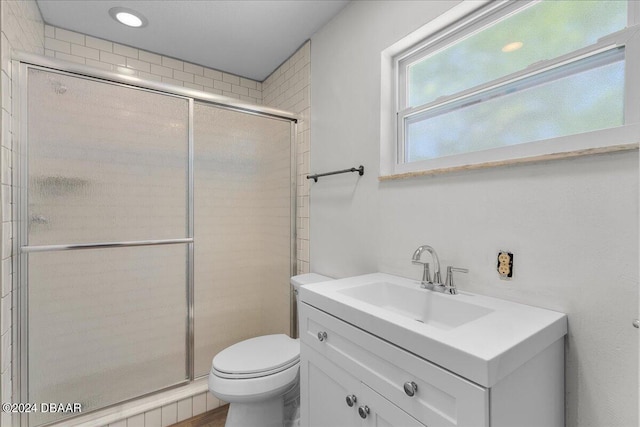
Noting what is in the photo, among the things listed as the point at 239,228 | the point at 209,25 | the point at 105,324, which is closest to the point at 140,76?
the point at 209,25

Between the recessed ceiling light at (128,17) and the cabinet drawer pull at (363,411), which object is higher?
the recessed ceiling light at (128,17)

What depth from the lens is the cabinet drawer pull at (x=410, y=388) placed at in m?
0.78

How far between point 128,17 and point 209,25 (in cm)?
49

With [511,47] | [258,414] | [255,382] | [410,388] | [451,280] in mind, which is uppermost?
[511,47]

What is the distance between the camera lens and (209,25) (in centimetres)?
196

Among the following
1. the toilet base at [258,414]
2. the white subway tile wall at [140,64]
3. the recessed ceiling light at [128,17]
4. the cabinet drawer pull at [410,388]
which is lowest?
the toilet base at [258,414]

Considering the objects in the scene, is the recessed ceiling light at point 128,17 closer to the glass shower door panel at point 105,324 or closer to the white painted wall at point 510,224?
the white painted wall at point 510,224

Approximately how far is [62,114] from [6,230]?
2.02ft

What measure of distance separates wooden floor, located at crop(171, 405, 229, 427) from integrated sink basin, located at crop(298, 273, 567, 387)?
3.47 feet

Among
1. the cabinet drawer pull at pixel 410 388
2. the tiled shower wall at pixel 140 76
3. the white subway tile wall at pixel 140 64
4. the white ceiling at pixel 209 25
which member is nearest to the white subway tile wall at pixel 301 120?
the tiled shower wall at pixel 140 76

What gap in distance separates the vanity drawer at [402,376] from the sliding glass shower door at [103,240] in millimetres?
1166

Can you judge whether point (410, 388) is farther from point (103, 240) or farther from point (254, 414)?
point (103, 240)

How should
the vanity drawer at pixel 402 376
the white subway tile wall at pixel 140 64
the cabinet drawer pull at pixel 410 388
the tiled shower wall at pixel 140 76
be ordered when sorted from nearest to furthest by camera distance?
the vanity drawer at pixel 402 376 → the cabinet drawer pull at pixel 410 388 → the tiled shower wall at pixel 140 76 → the white subway tile wall at pixel 140 64

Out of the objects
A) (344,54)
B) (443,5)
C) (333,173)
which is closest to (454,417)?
(333,173)
